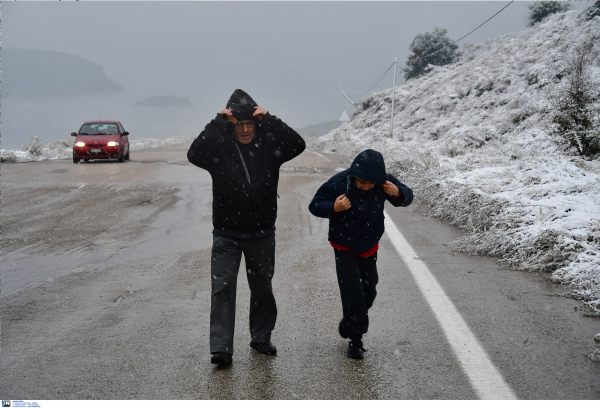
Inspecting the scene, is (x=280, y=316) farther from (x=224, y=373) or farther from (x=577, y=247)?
(x=577, y=247)

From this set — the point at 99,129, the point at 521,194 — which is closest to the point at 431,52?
the point at 99,129

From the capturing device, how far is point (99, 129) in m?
21.6

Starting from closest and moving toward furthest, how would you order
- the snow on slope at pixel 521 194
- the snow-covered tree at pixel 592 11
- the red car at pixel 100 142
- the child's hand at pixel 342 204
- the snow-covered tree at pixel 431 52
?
the child's hand at pixel 342 204 < the snow on slope at pixel 521 194 < the red car at pixel 100 142 < the snow-covered tree at pixel 592 11 < the snow-covered tree at pixel 431 52

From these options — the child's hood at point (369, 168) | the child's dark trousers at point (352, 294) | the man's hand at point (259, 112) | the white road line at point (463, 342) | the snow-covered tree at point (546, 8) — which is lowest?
the white road line at point (463, 342)

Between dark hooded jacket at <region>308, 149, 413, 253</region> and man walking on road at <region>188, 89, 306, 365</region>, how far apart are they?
395 millimetres

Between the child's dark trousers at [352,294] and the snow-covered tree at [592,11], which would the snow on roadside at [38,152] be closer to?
the child's dark trousers at [352,294]

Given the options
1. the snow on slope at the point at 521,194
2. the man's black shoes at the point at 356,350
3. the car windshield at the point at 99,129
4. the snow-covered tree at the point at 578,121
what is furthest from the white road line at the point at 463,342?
the car windshield at the point at 99,129

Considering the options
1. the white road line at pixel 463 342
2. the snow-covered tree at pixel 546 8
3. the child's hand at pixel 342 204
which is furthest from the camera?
the snow-covered tree at pixel 546 8

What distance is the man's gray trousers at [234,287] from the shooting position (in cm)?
358

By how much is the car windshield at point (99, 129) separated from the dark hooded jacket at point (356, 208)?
63.6 feet

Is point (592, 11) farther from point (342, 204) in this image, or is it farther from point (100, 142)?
point (342, 204)

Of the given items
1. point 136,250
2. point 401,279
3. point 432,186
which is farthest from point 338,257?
point 432,186

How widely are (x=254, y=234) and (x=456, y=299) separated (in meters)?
2.28

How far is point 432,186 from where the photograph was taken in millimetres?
11055
